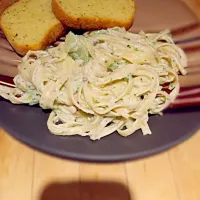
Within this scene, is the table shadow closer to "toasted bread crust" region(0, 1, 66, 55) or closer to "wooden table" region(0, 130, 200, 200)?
"wooden table" region(0, 130, 200, 200)

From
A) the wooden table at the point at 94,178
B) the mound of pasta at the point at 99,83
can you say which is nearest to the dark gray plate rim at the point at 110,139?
the mound of pasta at the point at 99,83

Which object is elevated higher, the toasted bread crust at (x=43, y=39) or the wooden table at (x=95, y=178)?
the toasted bread crust at (x=43, y=39)

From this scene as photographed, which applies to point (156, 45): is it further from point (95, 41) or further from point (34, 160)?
point (34, 160)

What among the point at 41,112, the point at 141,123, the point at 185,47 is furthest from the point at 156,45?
the point at 41,112

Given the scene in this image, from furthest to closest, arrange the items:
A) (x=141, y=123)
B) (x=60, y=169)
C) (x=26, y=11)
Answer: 1. (x=26, y=11)
2. (x=60, y=169)
3. (x=141, y=123)

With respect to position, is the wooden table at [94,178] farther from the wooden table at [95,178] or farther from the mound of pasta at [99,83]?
the mound of pasta at [99,83]

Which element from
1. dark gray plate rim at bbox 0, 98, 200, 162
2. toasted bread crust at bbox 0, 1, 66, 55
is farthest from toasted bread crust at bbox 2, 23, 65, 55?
dark gray plate rim at bbox 0, 98, 200, 162

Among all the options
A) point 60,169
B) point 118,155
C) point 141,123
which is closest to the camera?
point 118,155
